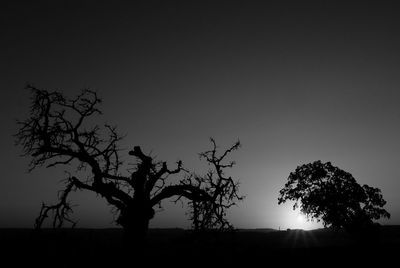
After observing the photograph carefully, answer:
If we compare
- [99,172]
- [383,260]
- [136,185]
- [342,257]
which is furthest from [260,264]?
[99,172]

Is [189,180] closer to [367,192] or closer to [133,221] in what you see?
[133,221]

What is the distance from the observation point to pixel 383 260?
679 inches

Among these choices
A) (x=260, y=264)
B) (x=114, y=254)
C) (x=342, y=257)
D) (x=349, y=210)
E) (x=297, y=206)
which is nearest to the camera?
(x=260, y=264)

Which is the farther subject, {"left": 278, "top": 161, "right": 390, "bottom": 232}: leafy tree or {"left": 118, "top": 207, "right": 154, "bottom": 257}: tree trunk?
{"left": 278, "top": 161, "right": 390, "bottom": 232}: leafy tree

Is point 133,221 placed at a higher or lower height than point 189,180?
lower

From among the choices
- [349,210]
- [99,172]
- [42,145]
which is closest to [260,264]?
[99,172]

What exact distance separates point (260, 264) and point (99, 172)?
9.01m

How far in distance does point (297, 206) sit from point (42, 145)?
107 ft

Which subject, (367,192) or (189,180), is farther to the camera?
(367,192)

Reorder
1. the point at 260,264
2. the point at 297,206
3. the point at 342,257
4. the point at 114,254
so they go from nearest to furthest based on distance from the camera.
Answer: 1. the point at 260,264
2. the point at 342,257
3. the point at 114,254
4. the point at 297,206

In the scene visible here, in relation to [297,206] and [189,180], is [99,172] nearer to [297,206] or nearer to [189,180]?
[189,180]

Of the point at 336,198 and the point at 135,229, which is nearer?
the point at 135,229

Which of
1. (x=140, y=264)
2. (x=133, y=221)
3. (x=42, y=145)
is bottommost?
(x=140, y=264)

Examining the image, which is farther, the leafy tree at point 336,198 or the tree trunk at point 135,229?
the leafy tree at point 336,198
